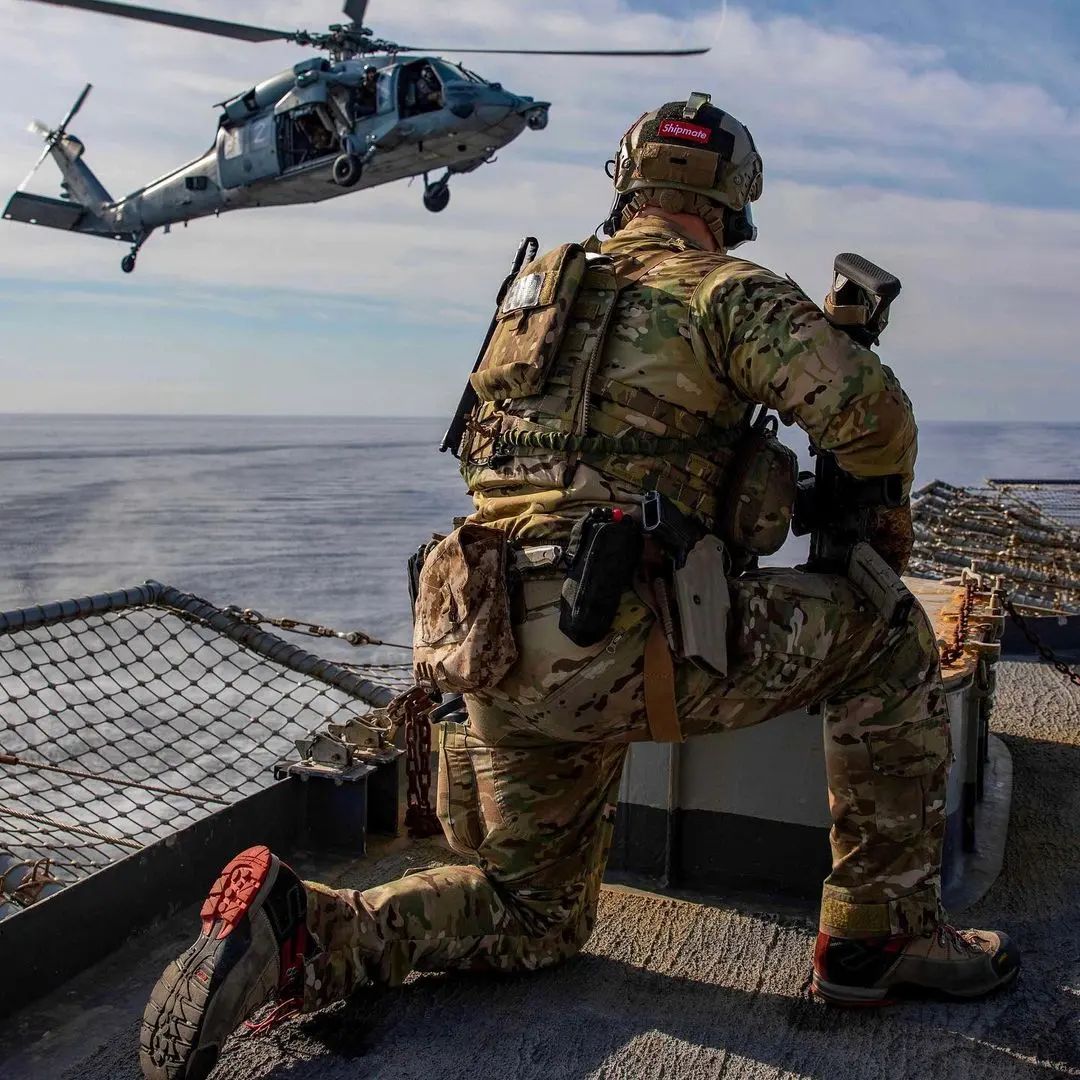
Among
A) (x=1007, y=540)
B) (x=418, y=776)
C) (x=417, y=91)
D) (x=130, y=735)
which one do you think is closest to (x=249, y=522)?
(x=417, y=91)

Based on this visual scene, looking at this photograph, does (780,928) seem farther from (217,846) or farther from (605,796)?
(217,846)

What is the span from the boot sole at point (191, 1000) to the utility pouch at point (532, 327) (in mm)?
949

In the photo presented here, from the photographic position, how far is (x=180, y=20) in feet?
50.9

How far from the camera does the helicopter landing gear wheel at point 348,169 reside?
1493 centimetres

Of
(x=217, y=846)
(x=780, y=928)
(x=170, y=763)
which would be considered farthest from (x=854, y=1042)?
(x=170, y=763)

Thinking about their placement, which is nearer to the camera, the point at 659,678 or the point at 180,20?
the point at 659,678

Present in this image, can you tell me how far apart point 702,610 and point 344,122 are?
47.1 feet

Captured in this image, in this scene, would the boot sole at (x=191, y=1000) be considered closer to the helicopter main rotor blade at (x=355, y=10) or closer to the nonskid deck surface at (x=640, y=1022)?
the nonskid deck surface at (x=640, y=1022)

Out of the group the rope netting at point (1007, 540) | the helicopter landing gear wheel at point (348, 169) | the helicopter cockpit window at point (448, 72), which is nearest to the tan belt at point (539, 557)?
the rope netting at point (1007, 540)

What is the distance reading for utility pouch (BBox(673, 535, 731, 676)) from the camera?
6.61 ft

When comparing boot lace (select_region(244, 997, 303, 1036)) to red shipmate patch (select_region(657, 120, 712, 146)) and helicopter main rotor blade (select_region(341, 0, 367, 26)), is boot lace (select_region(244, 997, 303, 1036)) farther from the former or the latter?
helicopter main rotor blade (select_region(341, 0, 367, 26))

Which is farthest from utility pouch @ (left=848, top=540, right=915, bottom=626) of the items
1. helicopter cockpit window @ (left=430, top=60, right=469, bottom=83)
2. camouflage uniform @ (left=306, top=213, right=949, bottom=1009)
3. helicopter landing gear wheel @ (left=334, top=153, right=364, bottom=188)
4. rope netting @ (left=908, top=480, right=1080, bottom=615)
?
helicopter landing gear wheel @ (left=334, top=153, right=364, bottom=188)

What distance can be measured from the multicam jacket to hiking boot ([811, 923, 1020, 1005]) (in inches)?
32.4

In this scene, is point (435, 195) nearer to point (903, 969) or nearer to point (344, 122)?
point (344, 122)
